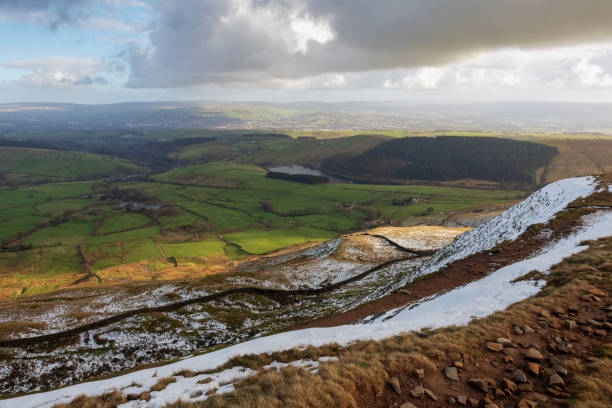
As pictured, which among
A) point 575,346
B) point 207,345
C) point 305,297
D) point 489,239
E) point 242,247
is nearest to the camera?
point 575,346

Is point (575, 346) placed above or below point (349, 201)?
above

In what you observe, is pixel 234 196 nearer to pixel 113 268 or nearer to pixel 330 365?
pixel 113 268

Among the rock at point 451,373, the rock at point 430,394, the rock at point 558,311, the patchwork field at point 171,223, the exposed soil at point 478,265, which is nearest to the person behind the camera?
the rock at point 430,394

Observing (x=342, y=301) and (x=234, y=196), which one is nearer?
(x=342, y=301)

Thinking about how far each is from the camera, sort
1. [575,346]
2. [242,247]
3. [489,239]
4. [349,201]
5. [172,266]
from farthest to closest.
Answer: [349,201]
[242,247]
[172,266]
[489,239]
[575,346]

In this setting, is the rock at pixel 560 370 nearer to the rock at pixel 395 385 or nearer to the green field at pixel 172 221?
the rock at pixel 395 385

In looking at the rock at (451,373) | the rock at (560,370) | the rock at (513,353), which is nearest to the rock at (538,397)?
the rock at (560,370)

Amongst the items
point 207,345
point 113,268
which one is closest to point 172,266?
point 113,268

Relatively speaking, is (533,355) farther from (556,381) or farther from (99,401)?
(99,401)
